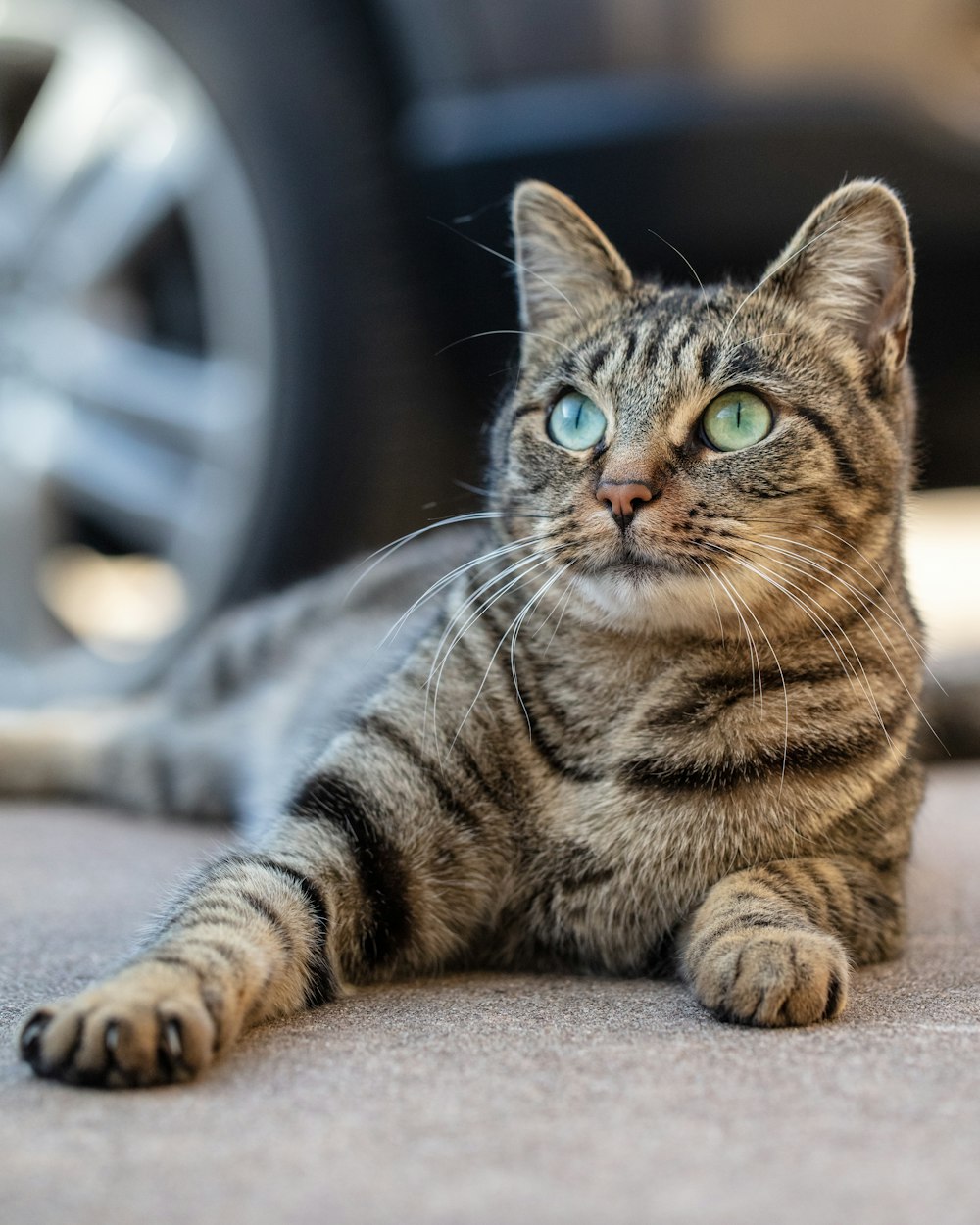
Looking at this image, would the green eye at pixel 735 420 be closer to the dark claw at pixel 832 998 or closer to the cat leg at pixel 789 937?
the cat leg at pixel 789 937

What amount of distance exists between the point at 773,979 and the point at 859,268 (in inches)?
34.3

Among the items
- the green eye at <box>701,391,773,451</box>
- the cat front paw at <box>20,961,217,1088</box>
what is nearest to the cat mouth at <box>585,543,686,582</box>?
the green eye at <box>701,391,773,451</box>

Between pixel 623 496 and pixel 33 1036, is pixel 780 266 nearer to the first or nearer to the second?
pixel 623 496

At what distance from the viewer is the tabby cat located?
1540 mm

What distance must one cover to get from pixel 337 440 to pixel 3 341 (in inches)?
31.9

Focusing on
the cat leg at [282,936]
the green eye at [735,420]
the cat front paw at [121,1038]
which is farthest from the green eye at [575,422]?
the cat front paw at [121,1038]

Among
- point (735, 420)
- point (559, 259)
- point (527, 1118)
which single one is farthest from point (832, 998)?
point (559, 259)

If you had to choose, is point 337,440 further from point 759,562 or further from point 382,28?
point 759,562

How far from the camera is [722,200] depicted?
2768mm

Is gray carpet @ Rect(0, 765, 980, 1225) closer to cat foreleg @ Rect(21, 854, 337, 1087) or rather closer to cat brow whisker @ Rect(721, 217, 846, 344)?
cat foreleg @ Rect(21, 854, 337, 1087)

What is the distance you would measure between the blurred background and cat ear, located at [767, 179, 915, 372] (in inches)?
38.7

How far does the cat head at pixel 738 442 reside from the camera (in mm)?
1547

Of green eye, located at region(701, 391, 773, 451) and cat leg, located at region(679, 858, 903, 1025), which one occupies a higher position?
green eye, located at region(701, 391, 773, 451)

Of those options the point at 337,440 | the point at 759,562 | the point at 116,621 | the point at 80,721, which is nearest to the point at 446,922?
the point at 759,562
